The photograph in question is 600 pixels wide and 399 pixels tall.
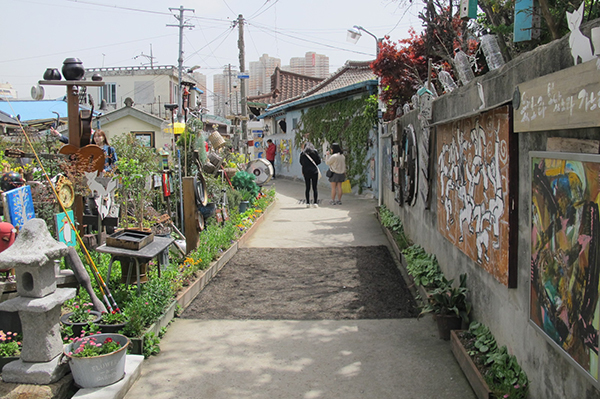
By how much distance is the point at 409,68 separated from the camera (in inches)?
489

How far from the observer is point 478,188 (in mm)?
4828

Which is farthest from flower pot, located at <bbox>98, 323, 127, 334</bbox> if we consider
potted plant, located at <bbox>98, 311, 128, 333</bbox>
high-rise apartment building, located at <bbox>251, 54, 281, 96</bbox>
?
high-rise apartment building, located at <bbox>251, 54, 281, 96</bbox>

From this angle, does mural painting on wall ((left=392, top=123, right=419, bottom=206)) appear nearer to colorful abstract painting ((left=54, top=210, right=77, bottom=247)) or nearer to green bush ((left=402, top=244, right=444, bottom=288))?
green bush ((left=402, top=244, right=444, bottom=288))

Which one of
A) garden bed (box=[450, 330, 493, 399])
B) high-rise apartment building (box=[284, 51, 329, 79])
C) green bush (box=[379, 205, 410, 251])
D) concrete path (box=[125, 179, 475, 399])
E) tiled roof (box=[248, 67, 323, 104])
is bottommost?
concrete path (box=[125, 179, 475, 399])

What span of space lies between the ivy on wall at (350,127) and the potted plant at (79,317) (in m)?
12.8

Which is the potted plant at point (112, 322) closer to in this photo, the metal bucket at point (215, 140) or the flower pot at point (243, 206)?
the metal bucket at point (215, 140)

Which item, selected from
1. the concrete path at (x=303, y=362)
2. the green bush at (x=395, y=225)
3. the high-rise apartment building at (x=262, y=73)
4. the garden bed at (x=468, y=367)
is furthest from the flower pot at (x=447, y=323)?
the high-rise apartment building at (x=262, y=73)

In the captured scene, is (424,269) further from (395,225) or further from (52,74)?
(52,74)

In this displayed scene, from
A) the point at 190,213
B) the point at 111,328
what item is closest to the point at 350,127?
the point at 190,213

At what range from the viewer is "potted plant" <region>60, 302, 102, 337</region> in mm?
4906

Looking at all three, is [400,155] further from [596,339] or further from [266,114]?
[266,114]

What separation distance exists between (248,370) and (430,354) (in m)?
1.77

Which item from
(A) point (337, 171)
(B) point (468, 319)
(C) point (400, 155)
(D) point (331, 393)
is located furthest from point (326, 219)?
(D) point (331, 393)

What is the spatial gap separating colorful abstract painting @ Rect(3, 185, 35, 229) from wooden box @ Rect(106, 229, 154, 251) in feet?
3.38
